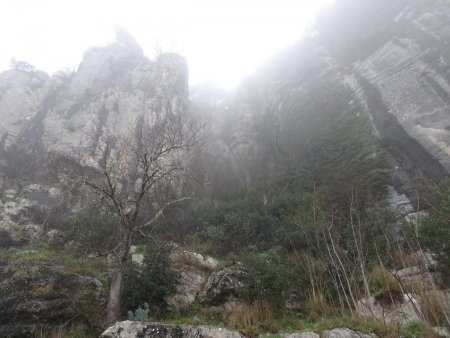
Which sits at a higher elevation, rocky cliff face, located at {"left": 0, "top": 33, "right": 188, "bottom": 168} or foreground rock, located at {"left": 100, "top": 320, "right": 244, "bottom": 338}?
rocky cliff face, located at {"left": 0, "top": 33, "right": 188, "bottom": 168}

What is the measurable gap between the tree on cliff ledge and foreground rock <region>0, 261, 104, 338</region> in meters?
1.68

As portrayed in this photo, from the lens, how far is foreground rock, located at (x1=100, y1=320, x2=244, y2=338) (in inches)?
307

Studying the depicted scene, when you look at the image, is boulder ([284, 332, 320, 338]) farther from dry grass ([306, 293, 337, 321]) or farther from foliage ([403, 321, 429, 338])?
dry grass ([306, 293, 337, 321])

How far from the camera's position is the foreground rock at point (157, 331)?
25.6 ft

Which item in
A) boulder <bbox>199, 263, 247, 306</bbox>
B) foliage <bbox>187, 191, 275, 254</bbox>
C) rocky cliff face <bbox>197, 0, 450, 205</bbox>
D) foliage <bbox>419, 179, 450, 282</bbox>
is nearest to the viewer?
foliage <bbox>419, 179, 450, 282</bbox>

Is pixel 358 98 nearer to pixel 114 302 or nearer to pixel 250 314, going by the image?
pixel 250 314

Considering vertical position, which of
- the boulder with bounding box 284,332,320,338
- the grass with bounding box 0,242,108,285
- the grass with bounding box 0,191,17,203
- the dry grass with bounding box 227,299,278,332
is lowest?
the boulder with bounding box 284,332,320,338

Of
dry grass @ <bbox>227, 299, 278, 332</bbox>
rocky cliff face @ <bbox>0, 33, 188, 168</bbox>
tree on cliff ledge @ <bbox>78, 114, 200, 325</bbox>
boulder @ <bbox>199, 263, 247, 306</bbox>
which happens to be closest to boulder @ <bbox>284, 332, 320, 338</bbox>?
dry grass @ <bbox>227, 299, 278, 332</bbox>

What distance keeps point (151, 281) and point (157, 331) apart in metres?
4.58

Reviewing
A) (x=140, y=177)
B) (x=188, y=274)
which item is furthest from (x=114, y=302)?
(x=140, y=177)

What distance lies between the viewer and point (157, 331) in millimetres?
7863

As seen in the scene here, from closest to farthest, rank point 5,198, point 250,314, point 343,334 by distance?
1. point 343,334
2. point 250,314
3. point 5,198

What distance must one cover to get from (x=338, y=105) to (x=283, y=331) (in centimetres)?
2234

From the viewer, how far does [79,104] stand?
34062 mm
